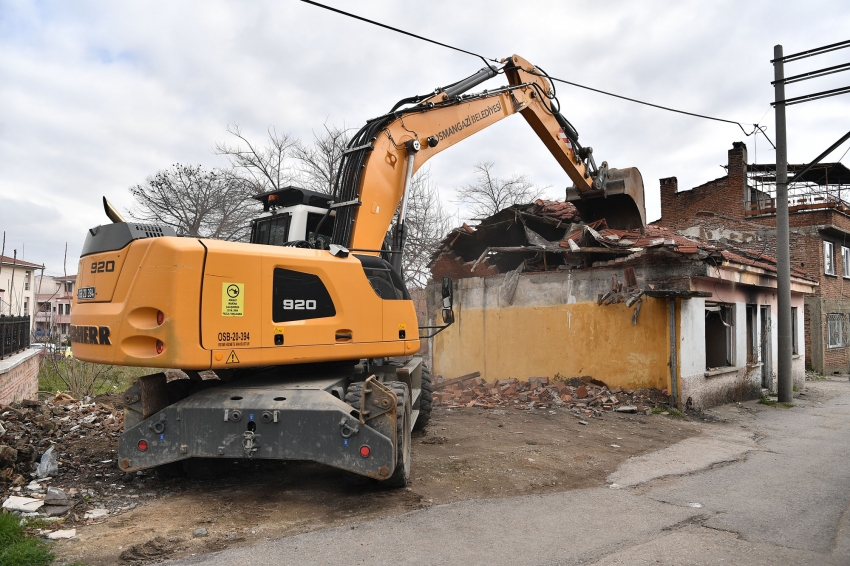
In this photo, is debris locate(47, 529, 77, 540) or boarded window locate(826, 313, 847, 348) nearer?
debris locate(47, 529, 77, 540)

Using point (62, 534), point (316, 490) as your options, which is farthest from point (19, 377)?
point (316, 490)

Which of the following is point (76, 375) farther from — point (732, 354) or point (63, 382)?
point (732, 354)

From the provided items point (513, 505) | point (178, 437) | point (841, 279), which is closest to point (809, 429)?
point (513, 505)

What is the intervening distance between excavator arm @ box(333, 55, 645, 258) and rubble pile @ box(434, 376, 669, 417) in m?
4.19

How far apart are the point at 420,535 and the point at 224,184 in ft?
68.5

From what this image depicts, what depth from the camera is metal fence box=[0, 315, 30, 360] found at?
11156mm

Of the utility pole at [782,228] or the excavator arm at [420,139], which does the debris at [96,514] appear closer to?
the excavator arm at [420,139]

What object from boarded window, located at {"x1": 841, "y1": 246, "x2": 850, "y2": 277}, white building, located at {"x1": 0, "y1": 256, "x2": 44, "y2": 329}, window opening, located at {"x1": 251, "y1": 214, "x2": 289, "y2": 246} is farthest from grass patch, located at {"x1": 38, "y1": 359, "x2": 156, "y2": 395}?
boarded window, located at {"x1": 841, "y1": 246, "x2": 850, "y2": 277}

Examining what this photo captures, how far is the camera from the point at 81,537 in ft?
15.3

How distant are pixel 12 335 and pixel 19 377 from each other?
54.3 inches

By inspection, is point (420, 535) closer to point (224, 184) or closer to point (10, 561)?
point (10, 561)

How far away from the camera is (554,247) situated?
1291cm

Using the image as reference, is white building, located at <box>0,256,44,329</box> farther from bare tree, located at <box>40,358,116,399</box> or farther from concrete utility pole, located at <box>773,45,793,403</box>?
concrete utility pole, located at <box>773,45,793,403</box>

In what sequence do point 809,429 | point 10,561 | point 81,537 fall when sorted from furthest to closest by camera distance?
point 809,429 < point 81,537 < point 10,561
